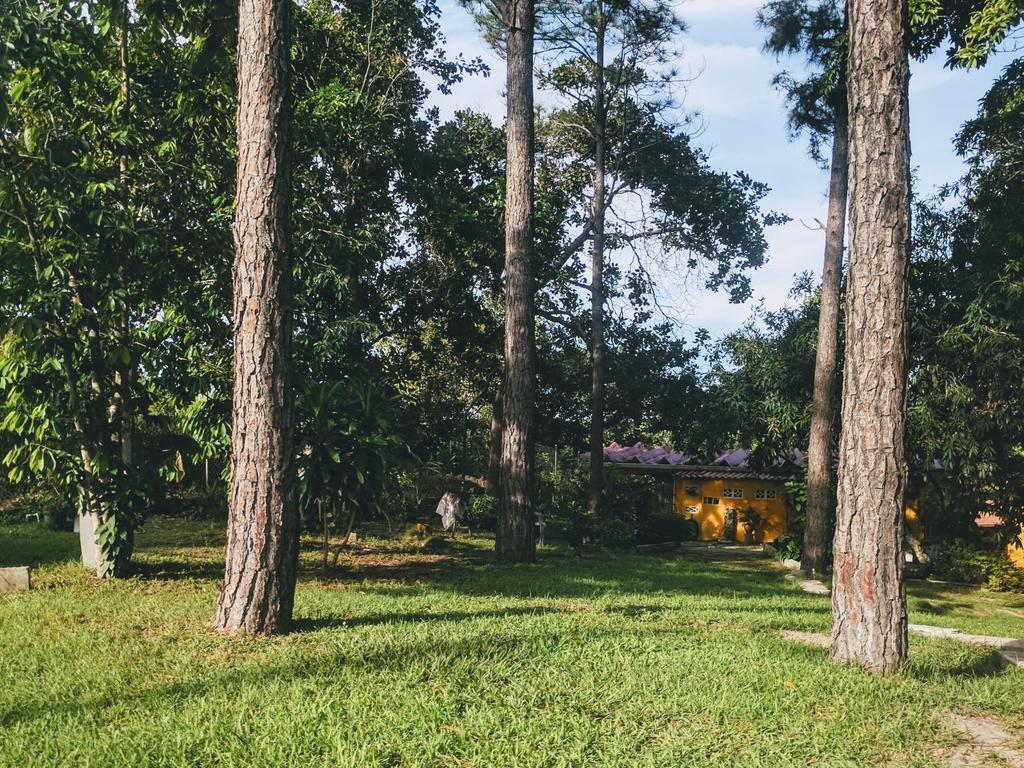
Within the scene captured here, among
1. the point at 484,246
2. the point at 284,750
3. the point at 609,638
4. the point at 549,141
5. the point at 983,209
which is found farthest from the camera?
the point at 549,141

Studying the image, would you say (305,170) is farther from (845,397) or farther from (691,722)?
(691,722)

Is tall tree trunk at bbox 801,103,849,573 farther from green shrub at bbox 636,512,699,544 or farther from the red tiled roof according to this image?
green shrub at bbox 636,512,699,544

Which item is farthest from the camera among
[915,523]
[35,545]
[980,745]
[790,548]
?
[915,523]

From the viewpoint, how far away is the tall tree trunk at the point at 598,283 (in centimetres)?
2336

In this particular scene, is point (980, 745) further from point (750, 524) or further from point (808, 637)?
point (750, 524)

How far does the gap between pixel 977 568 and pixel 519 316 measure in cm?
1168

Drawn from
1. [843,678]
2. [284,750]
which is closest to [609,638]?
[843,678]

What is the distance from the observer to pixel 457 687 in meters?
5.30

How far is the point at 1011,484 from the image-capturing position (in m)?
16.6

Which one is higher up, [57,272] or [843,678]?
[57,272]

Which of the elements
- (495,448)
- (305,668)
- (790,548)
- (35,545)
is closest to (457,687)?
(305,668)

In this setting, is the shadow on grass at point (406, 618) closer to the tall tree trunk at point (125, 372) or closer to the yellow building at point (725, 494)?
the tall tree trunk at point (125, 372)

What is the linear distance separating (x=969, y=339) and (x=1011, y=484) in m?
3.13

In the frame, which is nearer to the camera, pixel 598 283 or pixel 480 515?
pixel 480 515
